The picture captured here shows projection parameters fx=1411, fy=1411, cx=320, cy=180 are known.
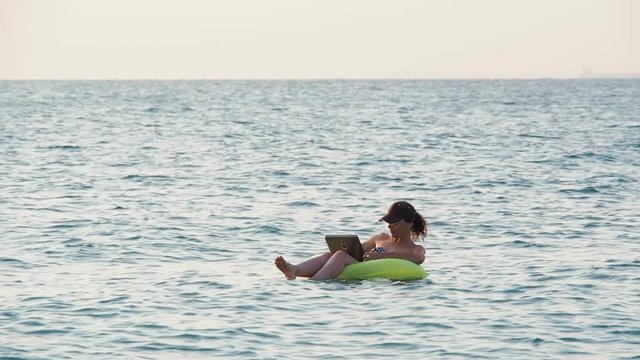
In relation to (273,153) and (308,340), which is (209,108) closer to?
(273,153)

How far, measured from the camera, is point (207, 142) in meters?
56.4

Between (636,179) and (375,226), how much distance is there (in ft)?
39.3

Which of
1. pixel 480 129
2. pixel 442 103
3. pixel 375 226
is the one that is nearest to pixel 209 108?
pixel 442 103

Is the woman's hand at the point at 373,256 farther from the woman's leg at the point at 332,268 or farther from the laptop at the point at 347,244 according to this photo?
the woman's leg at the point at 332,268

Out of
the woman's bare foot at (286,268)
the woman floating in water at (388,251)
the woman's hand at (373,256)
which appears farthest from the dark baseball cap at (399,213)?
the woman's bare foot at (286,268)

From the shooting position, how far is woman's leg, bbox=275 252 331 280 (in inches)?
706

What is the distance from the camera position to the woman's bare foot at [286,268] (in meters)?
17.9

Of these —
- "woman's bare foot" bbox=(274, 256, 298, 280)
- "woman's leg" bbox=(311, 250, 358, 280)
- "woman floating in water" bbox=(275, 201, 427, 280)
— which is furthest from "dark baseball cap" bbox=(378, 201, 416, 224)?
"woman's bare foot" bbox=(274, 256, 298, 280)

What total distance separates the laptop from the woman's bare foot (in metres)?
0.62

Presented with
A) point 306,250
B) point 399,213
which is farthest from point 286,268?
point 306,250

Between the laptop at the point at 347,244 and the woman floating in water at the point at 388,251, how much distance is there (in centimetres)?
8

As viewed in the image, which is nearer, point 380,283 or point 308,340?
point 308,340

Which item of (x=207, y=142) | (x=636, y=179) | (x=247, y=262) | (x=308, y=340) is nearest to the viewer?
(x=308, y=340)

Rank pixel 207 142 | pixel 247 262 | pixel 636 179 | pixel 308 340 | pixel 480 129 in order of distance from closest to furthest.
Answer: pixel 308 340, pixel 247 262, pixel 636 179, pixel 207 142, pixel 480 129
